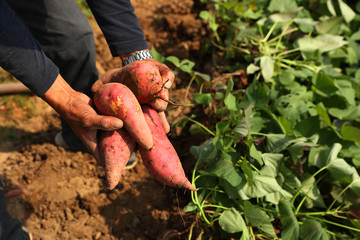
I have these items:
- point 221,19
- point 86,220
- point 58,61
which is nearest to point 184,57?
point 221,19

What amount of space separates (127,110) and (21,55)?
0.42 m

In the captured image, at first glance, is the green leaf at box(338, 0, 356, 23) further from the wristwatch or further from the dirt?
the wristwatch

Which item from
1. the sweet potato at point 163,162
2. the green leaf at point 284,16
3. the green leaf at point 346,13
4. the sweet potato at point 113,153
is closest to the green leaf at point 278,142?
the sweet potato at point 163,162

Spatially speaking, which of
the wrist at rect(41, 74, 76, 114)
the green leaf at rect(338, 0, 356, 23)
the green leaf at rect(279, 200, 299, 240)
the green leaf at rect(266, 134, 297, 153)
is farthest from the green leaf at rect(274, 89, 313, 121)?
the wrist at rect(41, 74, 76, 114)

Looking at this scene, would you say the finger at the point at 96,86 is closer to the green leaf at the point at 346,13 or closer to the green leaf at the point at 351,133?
the green leaf at the point at 351,133

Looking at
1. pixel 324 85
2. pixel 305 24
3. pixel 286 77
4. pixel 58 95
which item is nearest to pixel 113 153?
pixel 58 95

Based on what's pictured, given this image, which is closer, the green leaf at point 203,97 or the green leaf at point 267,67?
the green leaf at point 203,97

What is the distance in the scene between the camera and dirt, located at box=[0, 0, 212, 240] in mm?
1443

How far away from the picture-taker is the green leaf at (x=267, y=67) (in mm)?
1776

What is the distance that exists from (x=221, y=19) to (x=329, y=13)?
931 millimetres

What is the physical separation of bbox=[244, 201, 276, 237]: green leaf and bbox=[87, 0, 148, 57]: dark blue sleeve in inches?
35.8

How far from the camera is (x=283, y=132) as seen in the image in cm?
145

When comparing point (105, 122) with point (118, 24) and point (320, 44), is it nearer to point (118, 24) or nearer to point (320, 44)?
point (118, 24)

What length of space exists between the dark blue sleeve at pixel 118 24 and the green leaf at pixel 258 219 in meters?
0.91
